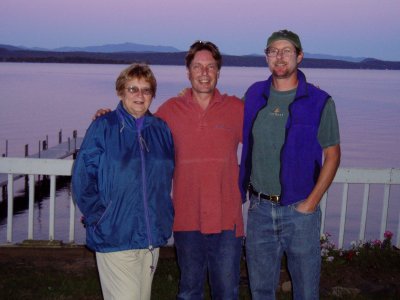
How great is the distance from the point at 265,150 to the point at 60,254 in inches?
135

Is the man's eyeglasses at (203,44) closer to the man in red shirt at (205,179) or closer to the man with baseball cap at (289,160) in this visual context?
the man in red shirt at (205,179)

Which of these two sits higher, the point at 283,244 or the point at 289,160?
the point at 289,160

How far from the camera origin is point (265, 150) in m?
4.02

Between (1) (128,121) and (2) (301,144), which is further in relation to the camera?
(2) (301,144)

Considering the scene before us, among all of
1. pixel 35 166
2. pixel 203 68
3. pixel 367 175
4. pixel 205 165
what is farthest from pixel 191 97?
pixel 367 175

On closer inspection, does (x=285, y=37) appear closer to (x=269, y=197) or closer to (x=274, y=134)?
(x=274, y=134)

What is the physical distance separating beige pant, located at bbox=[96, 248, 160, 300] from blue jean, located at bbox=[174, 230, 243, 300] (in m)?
0.46

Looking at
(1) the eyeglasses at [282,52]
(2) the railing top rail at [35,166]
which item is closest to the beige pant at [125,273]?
(1) the eyeglasses at [282,52]

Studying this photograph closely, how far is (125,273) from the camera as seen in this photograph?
3.59 metres

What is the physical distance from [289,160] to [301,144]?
137mm

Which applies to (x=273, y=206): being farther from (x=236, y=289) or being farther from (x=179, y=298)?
(x=179, y=298)

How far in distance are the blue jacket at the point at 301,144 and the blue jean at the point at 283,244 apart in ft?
0.47

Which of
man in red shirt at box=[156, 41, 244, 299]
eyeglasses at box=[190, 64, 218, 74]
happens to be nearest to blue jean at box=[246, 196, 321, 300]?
man in red shirt at box=[156, 41, 244, 299]

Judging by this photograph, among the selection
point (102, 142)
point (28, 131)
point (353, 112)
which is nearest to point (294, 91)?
point (102, 142)
